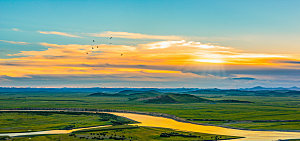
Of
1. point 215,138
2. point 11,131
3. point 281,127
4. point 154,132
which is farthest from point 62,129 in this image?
point 281,127

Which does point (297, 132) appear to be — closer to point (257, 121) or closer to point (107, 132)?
point (257, 121)

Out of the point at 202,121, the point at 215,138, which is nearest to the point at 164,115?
the point at 202,121

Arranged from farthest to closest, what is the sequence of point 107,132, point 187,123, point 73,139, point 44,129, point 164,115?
point 164,115 → point 187,123 → point 44,129 → point 107,132 → point 73,139

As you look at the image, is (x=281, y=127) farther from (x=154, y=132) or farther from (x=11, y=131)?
(x=11, y=131)

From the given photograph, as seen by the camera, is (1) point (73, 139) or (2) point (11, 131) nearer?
(1) point (73, 139)

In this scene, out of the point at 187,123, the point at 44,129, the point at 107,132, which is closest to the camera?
the point at 107,132

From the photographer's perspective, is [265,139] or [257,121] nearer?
[265,139]
